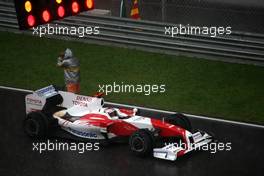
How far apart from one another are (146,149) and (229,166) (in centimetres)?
147

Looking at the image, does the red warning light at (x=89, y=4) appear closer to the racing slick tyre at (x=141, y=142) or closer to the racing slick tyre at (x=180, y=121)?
the racing slick tyre at (x=141, y=142)

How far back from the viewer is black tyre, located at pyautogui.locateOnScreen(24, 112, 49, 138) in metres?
14.9

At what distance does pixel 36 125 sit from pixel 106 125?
1382 millimetres

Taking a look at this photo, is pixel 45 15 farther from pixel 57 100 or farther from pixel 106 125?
pixel 57 100

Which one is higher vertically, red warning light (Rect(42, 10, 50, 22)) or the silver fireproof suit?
red warning light (Rect(42, 10, 50, 22))

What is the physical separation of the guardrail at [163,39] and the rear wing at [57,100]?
5.09 m

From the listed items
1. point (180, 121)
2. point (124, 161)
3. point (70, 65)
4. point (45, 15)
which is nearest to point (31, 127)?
point (70, 65)

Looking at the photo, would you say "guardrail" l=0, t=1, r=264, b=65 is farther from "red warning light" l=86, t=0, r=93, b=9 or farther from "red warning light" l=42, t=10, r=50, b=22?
"red warning light" l=42, t=10, r=50, b=22

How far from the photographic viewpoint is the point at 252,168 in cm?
1388

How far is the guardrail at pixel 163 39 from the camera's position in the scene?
19359 mm

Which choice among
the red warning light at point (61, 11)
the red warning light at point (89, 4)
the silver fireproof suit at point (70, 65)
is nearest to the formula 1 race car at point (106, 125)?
the silver fireproof suit at point (70, 65)

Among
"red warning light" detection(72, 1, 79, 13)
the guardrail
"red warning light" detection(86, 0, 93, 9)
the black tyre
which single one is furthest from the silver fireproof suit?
"red warning light" detection(72, 1, 79, 13)

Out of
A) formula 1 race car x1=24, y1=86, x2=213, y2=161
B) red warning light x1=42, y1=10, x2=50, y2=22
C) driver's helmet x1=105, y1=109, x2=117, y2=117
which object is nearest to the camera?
red warning light x1=42, y1=10, x2=50, y2=22

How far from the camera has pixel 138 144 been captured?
14.2m
